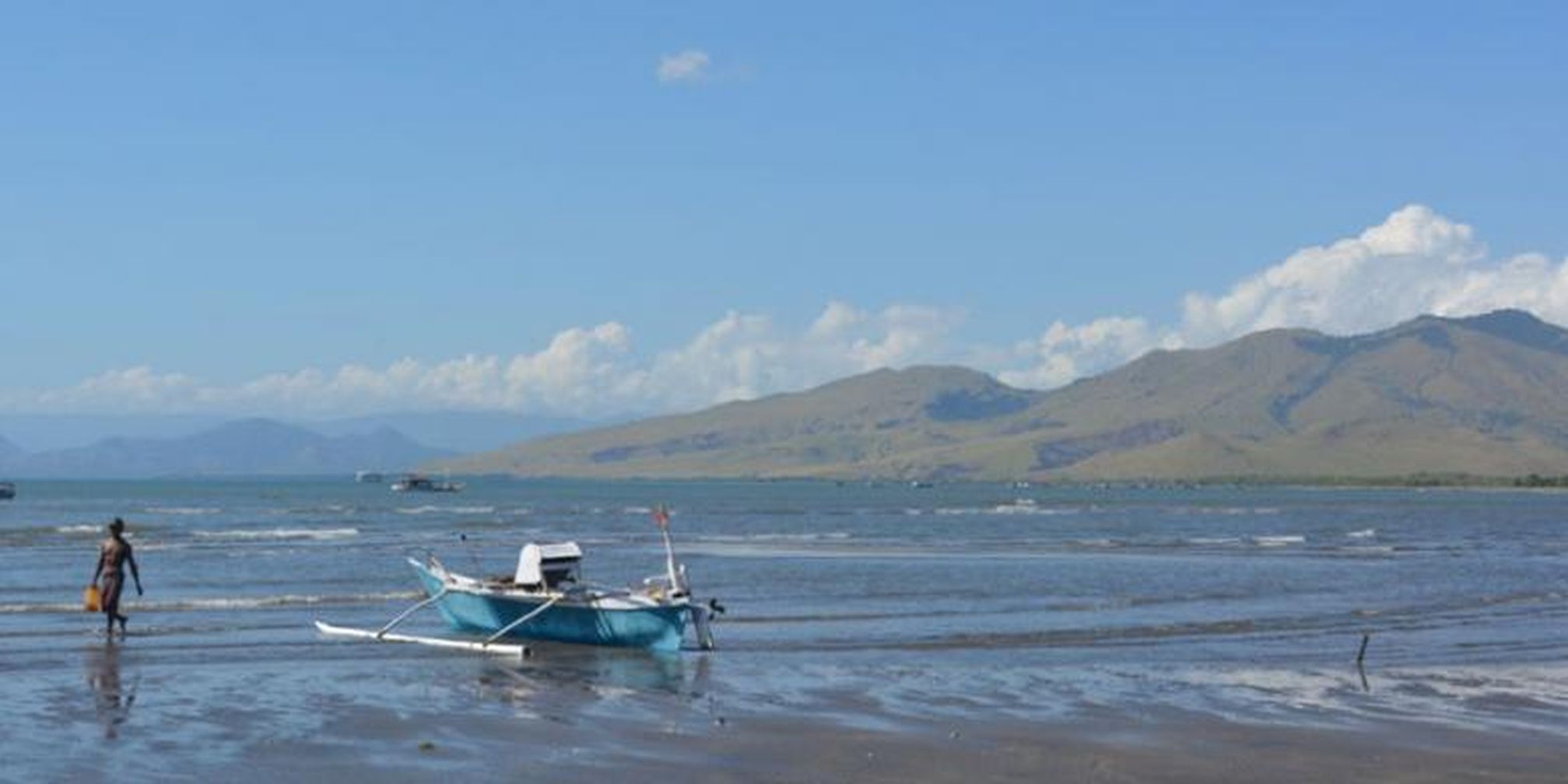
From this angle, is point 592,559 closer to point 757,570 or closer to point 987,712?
point 757,570

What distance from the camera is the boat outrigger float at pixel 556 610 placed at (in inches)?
1387

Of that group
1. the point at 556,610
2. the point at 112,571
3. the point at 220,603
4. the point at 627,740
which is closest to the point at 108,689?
the point at 112,571

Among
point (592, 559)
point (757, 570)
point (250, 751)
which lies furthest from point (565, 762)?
point (592, 559)

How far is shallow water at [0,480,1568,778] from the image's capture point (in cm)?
2611

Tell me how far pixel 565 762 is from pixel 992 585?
33.6 metres

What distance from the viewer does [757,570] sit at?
62.2 m

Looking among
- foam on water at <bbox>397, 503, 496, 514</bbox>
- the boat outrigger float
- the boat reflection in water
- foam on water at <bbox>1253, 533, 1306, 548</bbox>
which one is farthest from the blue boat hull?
foam on water at <bbox>397, 503, 496, 514</bbox>

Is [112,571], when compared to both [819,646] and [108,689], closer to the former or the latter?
[108,689]

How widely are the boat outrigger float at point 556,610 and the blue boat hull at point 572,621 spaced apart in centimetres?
1

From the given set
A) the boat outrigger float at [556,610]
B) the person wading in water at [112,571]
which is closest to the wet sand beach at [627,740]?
the boat outrigger float at [556,610]

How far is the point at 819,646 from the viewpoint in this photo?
37000 millimetres

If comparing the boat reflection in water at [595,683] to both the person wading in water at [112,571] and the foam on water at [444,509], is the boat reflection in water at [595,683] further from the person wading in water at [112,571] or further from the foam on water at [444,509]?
the foam on water at [444,509]

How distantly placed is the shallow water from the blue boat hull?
0.51m

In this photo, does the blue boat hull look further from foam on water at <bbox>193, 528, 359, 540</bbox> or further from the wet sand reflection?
foam on water at <bbox>193, 528, 359, 540</bbox>
